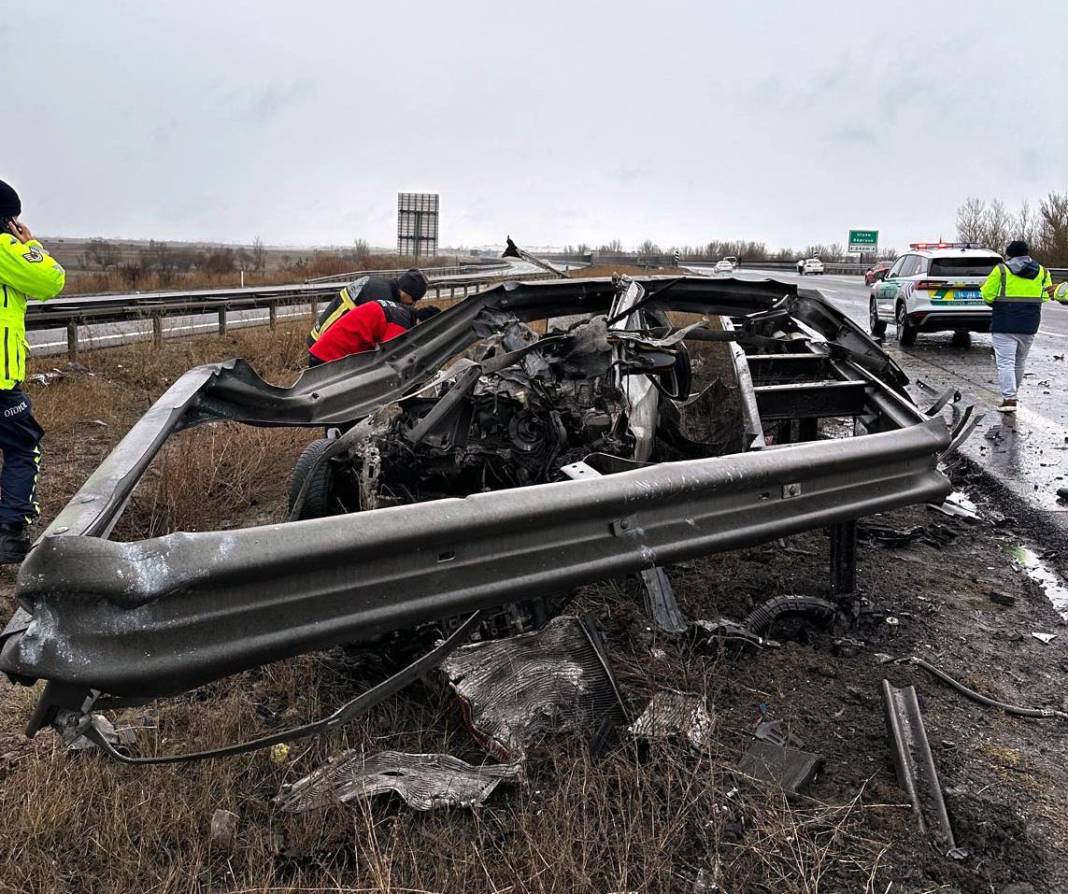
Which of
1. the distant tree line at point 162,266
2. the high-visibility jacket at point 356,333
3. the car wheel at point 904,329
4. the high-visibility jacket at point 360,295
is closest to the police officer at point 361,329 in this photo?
the high-visibility jacket at point 356,333

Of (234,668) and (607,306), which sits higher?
(607,306)

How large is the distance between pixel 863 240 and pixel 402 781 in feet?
238

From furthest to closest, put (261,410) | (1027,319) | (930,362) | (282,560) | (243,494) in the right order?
(930,362), (1027,319), (243,494), (261,410), (282,560)

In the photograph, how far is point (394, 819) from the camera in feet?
7.30

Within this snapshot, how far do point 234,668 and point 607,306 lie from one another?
353cm

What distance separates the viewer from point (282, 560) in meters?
1.68

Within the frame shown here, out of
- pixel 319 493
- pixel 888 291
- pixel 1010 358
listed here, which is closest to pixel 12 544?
pixel 319 493

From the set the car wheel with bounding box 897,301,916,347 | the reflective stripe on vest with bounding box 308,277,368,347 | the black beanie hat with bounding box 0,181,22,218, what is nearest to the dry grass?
the reflective stripe on vest with bounding box 308,277,368,347

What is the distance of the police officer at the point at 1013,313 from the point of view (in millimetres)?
8805

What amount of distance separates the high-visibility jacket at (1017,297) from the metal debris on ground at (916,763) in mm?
7540

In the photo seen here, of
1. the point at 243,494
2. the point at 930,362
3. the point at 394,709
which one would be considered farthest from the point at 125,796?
the point at 930,362

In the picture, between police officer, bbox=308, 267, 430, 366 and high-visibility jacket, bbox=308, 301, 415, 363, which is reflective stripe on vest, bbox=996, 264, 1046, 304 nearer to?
police officer, bbox=308, 267, 430, 366

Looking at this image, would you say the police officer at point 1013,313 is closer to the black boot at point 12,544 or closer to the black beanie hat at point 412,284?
the black beanie hat at point 412,284

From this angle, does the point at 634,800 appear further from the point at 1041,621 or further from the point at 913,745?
the point at 1041,621
